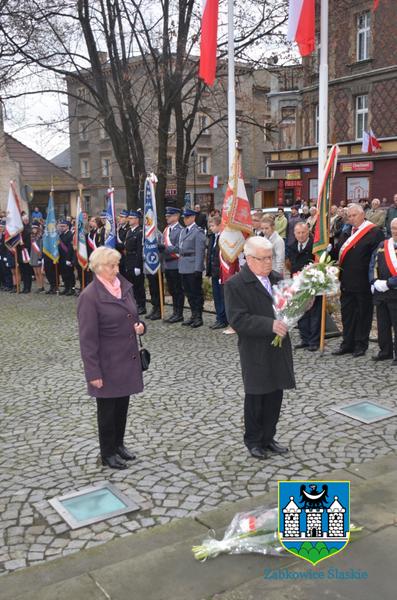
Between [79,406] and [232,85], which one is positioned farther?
[232,85]

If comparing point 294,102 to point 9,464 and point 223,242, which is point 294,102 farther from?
point 9,464

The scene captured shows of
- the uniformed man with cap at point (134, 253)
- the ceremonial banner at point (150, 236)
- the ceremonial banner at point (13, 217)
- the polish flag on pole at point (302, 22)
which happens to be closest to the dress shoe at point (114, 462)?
the ceremonial banner at point (150, 236)

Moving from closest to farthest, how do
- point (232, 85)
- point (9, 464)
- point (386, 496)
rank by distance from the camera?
point (386, 496) → point (9, 464) → point (232, 85)

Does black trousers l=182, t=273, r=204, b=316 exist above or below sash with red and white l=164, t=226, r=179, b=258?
below

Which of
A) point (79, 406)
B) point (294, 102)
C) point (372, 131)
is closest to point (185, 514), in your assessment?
point (79, 406)

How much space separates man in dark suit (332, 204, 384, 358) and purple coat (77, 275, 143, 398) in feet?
14.3

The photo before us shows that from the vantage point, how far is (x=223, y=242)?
34.1 ft

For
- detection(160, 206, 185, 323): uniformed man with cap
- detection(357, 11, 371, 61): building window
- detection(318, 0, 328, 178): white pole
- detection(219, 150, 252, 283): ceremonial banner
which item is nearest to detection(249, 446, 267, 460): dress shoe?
detection(219, 150, 252, 283): ceremonial banner

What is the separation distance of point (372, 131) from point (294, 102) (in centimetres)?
1335

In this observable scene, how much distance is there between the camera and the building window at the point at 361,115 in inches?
1222

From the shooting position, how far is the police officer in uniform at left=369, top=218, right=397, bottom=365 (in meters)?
7.85

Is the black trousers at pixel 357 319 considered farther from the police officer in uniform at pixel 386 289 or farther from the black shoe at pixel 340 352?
the police officer in uniform at pixel 386 289

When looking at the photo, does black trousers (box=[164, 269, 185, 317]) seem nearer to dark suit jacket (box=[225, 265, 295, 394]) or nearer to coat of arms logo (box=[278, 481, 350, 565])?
dark suit jacket (box=[225, 265, 295, 394])

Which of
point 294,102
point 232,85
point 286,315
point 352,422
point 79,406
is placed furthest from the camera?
point 294,102
